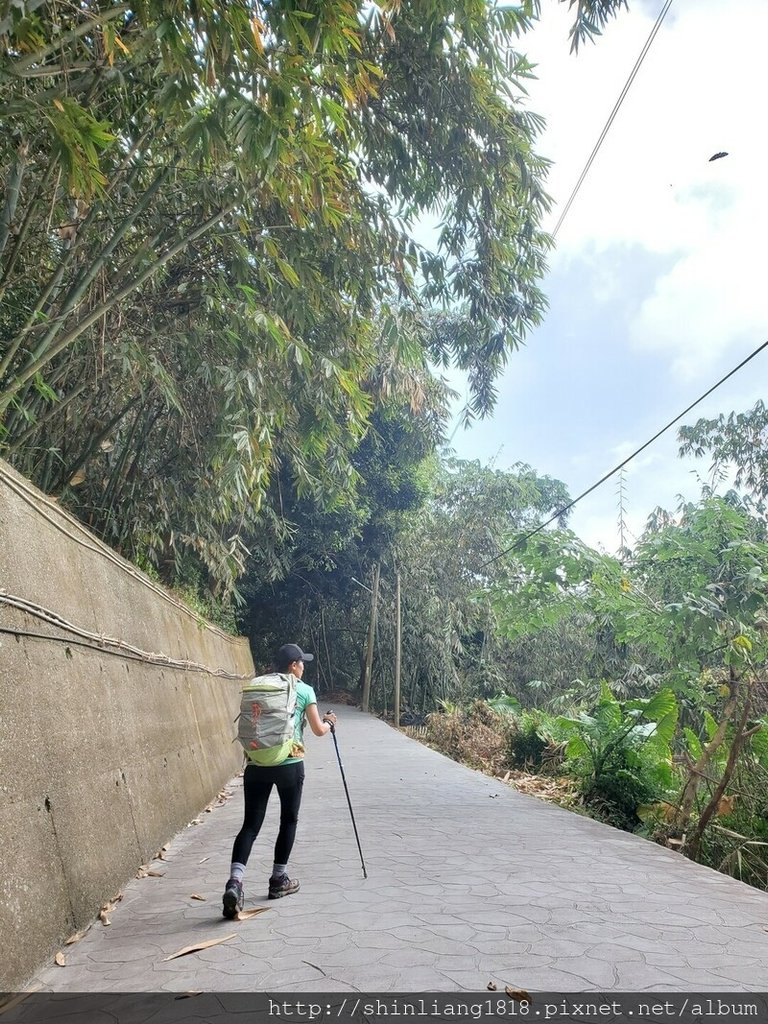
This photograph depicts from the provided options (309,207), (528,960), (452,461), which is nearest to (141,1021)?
(528,960)

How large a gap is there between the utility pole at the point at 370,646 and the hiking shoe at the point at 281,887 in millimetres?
16736

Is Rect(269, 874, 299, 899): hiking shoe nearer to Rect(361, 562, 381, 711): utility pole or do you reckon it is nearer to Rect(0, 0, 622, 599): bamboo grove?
Rect(0, 0, 622, 599): bamboo grove

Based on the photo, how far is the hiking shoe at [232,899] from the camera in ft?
12.4

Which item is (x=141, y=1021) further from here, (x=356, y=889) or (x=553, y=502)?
(x=553, y=502)

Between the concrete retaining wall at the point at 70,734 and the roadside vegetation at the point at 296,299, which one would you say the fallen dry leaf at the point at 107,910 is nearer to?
the concrete retaining wall at the point at 70,734

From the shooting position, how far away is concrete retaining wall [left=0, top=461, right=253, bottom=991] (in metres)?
3.12

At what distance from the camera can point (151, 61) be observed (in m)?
4.59

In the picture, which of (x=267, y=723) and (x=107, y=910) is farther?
(x=267, y=723)

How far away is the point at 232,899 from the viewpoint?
377 centimetres

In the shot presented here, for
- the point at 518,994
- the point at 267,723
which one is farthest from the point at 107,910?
the point at 518,994

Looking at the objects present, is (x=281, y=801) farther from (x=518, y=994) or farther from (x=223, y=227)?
(x=223, y=227)

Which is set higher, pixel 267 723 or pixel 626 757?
pixel 267 723

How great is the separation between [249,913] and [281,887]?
33cm

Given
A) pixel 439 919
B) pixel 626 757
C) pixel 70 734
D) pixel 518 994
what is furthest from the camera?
pixel 626 757
